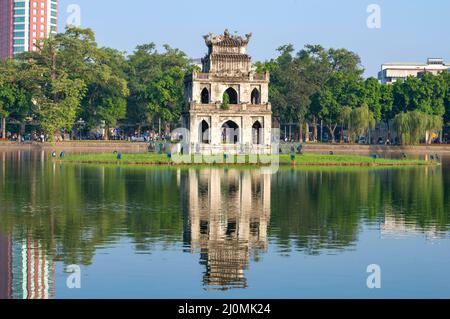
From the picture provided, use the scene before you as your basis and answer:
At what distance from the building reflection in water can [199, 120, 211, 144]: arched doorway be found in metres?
72.0

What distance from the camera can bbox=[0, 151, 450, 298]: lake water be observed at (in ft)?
99.7

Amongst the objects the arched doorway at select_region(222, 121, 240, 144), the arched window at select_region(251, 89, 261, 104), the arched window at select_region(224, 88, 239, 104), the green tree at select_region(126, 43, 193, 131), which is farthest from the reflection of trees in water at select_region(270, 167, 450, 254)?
the green tree at select_region(126, 43, 193, 131)

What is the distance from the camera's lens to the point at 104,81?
164 m

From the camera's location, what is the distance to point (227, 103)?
364 feet

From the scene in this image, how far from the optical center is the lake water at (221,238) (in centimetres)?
3039

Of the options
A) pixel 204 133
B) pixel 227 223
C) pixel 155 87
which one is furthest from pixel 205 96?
pixel 227 223

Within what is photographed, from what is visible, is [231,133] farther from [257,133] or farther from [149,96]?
[149,96]

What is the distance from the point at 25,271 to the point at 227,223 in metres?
15.6

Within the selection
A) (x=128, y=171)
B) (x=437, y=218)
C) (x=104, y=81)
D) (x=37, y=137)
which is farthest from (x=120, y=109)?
(x=437, y=218)

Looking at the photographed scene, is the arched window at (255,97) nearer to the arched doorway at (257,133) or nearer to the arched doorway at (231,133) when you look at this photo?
the arched doorway at (257,133)

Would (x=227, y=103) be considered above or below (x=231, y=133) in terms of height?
above

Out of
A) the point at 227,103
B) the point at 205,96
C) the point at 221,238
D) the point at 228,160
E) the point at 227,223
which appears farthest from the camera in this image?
the point at 205,96

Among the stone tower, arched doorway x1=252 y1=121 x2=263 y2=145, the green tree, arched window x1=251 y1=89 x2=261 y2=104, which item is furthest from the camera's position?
the green tree

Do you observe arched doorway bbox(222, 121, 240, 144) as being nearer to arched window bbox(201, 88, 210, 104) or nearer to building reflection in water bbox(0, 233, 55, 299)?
arched window bbox(201, 88, 210, 104)
